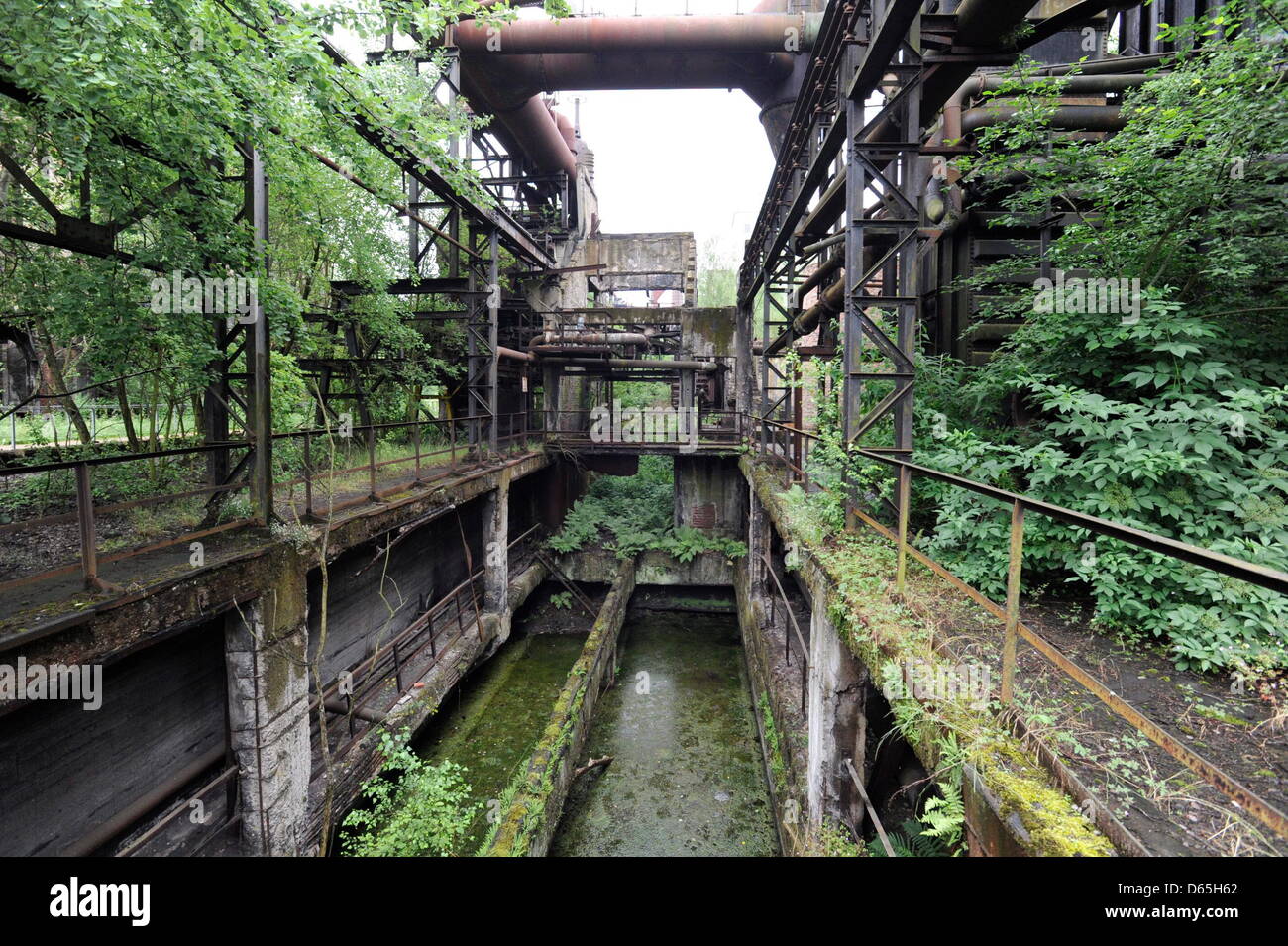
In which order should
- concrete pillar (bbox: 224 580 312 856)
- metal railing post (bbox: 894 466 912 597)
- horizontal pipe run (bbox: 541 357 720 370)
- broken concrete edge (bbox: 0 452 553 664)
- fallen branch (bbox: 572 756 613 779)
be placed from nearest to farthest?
broken concrete edge (bbox: 0 452 553 664)
metal railing post (bbox: 894 466 912 597)
concrete pillar (bbox: 224 580 312 856)
fallen branch (bbox: 572 756 613 779)
horizontal pipe run (bbox: 541 357 720 370)

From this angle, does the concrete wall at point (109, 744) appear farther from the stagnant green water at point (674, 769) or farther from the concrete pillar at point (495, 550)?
the concrete pillar at point (495, 550)

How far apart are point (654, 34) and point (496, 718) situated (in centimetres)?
1411

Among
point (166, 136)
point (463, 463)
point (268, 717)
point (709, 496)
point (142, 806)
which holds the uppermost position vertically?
point (166, 136)

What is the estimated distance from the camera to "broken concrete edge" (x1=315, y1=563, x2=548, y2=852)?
6.35 m

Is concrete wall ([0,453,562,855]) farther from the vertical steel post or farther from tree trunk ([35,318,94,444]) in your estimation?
tree trunk ([35,318,94,444])

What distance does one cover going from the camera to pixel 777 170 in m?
9.47

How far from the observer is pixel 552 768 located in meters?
7.09

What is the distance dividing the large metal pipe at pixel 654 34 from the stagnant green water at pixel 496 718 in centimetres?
1325

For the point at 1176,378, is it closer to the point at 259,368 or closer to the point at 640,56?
the point at 259,368

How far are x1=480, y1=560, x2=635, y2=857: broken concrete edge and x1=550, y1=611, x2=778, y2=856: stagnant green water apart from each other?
40 cm

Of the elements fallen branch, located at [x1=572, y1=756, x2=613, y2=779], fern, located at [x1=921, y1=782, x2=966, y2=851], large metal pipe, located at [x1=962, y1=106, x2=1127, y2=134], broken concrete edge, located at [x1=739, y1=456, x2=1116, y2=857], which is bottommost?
fallen branch, located at [x1=572, y1=756, x2=613, y2=779]

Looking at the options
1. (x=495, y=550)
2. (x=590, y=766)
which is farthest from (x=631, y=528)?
(x=590, y=766)

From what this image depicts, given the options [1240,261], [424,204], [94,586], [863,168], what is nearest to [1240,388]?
[1240,261]

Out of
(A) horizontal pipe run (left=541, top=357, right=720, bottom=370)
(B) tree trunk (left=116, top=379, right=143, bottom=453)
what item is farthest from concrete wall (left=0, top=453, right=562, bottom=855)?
(A) horizontal pipe run (left=541, top=357, right=720, bottom=370)
